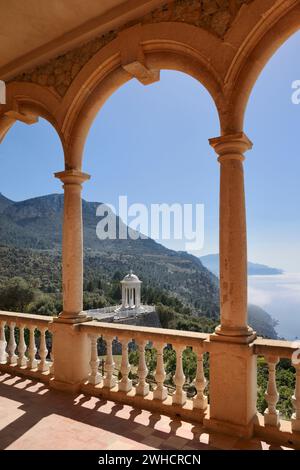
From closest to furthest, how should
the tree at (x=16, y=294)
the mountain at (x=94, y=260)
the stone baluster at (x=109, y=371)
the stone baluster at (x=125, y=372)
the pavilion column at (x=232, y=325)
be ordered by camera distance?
1. the pavilion column at (x=232, y=325)
2. the stone baluster at (x=125, y=372)
3. the stone baluster at (x=109, y=371)
4. the tree at (x=16, y=294)
5. the mountain at (x=94, y=260)

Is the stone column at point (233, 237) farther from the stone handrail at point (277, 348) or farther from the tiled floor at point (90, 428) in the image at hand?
the tiled floor at point (90, 428)

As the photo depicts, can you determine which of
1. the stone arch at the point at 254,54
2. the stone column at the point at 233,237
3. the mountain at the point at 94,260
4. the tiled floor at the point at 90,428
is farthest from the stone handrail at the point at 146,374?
the mountain at the point at 94,260

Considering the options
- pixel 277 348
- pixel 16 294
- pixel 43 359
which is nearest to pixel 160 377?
pixel 277 348

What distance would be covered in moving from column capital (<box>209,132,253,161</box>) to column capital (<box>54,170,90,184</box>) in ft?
7.59

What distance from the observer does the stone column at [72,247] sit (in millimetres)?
5379

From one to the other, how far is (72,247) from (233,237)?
2.63 m

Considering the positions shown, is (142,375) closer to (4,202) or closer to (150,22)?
(150,22)

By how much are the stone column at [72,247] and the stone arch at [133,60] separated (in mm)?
269

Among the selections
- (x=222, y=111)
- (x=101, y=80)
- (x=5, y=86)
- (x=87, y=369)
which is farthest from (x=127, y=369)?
(x=5, y=86)

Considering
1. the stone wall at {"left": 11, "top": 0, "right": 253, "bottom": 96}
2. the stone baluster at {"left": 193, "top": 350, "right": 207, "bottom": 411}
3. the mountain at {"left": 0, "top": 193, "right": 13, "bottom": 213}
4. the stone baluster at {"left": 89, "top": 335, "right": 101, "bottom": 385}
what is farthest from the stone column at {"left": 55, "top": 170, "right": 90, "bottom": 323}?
the mountain at {"left": 0, "top": 193, "right": 13, "bottom": 213}

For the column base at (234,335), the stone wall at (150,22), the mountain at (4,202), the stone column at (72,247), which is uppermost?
the mountain at (4,202)

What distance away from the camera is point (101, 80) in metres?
5.30

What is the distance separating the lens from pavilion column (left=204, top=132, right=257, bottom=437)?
12.1 feet

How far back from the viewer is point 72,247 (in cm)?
542
